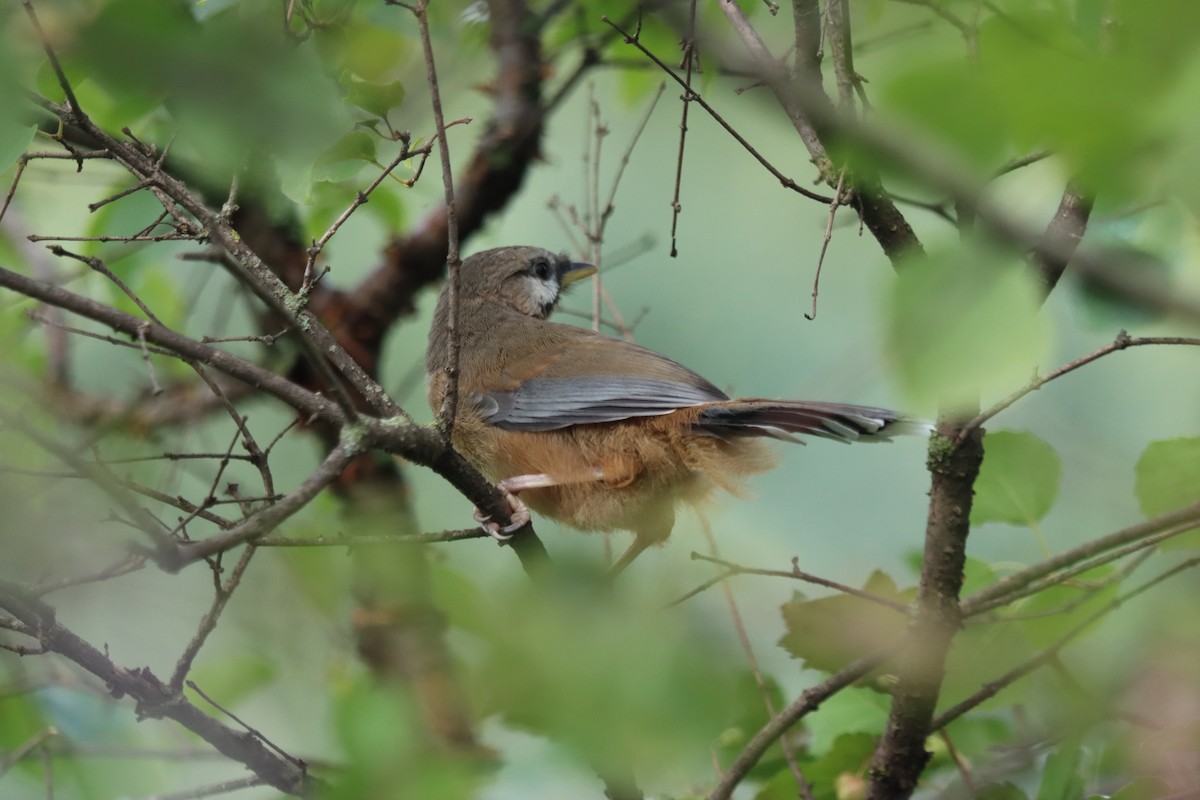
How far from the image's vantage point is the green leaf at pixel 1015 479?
2395 millimetres

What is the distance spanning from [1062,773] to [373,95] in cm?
169

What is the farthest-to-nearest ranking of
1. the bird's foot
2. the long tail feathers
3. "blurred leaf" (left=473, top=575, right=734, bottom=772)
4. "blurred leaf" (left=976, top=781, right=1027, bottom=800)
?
1. the long tail feathers
2. the bird's foot
3. "blurred leaf" (left=976, top=781, right=1027, bottom=800)
4. "blurred leaf" (left=473, top=575, right=734, bottom=772)

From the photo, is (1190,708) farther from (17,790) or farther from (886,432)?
(17,790)

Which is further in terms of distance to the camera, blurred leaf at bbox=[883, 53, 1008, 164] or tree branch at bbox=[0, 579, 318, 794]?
tree branch at bbox=[0, 579, 318, 794]

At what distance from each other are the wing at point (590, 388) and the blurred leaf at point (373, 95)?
4.98ft

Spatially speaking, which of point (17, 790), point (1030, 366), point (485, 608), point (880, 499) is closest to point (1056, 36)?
point (1030, 366)

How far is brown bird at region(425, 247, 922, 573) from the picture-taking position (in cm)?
320

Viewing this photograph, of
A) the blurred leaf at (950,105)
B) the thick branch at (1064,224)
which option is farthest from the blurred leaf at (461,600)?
the thick branch at (1064,224)

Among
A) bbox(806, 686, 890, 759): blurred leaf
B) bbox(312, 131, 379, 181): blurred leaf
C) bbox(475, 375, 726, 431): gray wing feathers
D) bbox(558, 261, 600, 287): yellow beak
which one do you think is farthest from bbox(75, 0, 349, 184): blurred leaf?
bbox(558, 261, 600, 287): yellow beak

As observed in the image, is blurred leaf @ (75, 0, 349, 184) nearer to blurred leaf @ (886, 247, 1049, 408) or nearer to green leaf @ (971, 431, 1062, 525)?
blurred leaf @ (886, 247, 1049, 408)

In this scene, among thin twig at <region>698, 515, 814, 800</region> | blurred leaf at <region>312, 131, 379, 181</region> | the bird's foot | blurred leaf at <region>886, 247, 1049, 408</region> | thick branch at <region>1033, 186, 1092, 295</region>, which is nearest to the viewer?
blurred leaf at <region>886, 247, 1049, 408</region>

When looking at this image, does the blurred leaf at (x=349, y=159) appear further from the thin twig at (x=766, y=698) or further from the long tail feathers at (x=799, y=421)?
the long tail feathers at (x=799, y=421)

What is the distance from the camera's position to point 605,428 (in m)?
3.42

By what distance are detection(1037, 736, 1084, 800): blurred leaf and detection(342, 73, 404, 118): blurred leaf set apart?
158 cm
